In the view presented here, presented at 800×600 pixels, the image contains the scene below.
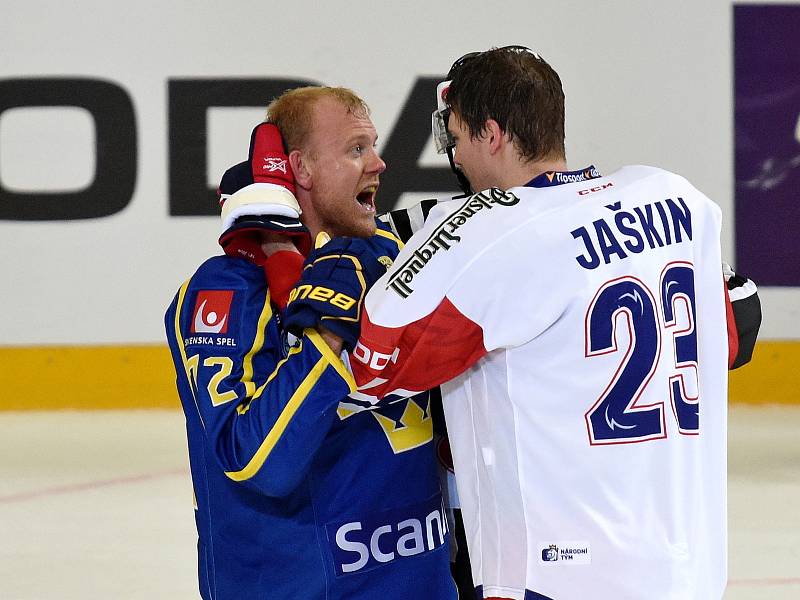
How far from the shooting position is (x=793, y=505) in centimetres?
479

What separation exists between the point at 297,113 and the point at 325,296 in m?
0.53

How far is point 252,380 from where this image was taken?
5.30ft

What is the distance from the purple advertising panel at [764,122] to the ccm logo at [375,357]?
569 cm

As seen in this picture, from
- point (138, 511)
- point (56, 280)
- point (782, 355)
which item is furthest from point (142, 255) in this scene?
point (782, 355)

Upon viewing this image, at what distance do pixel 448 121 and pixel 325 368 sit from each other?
399 mm

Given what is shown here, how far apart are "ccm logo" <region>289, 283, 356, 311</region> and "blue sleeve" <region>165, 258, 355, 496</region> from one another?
0.15 feet

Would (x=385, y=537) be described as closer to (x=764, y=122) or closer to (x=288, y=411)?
(x=288, y=411)

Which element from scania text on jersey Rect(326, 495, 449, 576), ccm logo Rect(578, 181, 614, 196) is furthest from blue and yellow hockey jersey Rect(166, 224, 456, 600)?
ccm logo Rect(578, 181, 614, 196)

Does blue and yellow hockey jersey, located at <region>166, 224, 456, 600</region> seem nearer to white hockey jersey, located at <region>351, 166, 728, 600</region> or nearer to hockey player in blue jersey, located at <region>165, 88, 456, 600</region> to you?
hockey player in blue jersey, located at <region>165, 88, 456, 600</region>

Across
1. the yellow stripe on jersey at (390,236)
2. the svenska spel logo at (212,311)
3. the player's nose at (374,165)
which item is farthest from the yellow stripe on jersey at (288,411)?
the player's nose at (374,165)

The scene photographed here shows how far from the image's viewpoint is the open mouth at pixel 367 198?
1.99 meters

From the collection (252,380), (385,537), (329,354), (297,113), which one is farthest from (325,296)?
(297,113)

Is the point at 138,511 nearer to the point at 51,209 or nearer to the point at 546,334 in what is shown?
the point at 51,209

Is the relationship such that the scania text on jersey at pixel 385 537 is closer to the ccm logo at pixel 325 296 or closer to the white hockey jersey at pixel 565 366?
the white hockey jersey at pixel 565 366
